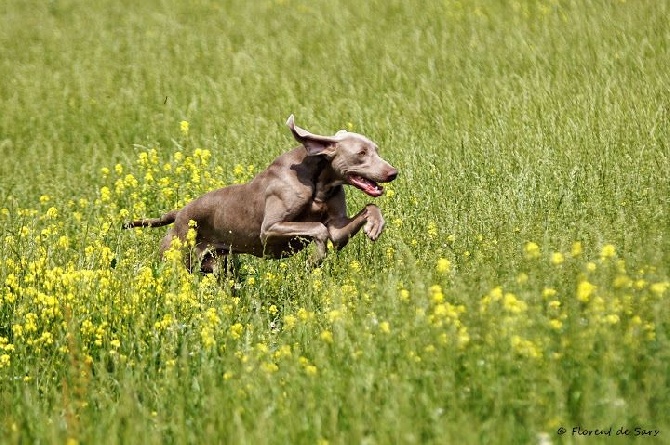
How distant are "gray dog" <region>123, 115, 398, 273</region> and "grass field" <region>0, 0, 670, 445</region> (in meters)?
0.26

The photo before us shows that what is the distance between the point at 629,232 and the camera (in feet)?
19.9

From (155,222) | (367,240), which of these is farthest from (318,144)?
(155,222)

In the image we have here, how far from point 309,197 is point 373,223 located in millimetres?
521

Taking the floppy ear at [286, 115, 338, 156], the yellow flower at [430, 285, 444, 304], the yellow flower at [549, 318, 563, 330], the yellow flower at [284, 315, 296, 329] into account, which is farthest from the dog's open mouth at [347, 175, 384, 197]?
the yellow flower at [549, 318, 563, 330]

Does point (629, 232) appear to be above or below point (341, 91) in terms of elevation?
above

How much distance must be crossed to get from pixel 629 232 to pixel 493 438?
7.16ft

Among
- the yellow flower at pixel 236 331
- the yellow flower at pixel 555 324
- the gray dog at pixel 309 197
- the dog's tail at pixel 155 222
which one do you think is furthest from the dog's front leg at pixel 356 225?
the yellow flower at pixel 555 324

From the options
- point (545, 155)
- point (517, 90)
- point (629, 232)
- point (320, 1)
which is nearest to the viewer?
point (629, 232)

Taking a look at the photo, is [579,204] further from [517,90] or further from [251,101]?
[251,101]

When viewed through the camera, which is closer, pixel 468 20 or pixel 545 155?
pixel 545 155

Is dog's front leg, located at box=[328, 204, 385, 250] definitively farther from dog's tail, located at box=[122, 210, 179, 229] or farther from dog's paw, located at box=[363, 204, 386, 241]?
dog's tail, located at box=[122, 210, 179, 229]

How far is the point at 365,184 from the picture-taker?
750cm

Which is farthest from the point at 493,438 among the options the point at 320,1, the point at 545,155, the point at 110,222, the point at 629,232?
the point at 320,1

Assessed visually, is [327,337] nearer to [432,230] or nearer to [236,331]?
[236,331]
